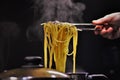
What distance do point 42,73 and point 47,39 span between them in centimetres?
48

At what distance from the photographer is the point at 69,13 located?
7.22 ft

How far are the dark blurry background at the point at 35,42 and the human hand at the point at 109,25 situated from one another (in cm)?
47

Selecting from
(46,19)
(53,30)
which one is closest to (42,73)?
(53,30)

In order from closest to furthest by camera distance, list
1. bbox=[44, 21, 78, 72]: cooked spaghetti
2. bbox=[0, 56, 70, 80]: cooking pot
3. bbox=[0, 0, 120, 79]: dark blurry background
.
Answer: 1. bbox=[0, 56, 70, 80]: cooking pot
2. bbox=[44, 21, 78, 72]: cooked spaghetti
3. bbox=[0, 0, 120, 79]: dark blurry background

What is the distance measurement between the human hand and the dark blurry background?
0.47 metres

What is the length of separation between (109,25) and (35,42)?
78cm

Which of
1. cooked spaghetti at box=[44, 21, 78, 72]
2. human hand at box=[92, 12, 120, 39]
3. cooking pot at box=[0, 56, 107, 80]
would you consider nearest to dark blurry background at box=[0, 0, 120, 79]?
human hand at box=[92, 12, 120, 39]

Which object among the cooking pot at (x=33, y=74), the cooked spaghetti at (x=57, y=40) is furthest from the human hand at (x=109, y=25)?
the cooking pot at (x=33, y=74)

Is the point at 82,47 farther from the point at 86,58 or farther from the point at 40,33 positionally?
the point at 40,33

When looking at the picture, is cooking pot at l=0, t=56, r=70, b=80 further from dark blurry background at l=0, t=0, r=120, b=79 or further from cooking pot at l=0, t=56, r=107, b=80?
dark blurry background at l=0, t=0, r=120, b=79

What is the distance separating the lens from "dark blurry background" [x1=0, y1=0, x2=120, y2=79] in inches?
87.0

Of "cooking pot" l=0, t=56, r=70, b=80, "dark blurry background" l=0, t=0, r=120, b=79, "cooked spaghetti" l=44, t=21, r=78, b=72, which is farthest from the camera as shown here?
"dark blurry background" l=0, t=0, r=120, b=79

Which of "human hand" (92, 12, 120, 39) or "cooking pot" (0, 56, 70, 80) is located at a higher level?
"human hand" (92, 12, 120, 39)

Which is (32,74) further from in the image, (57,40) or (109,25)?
(109,25)
